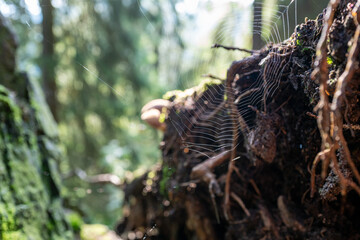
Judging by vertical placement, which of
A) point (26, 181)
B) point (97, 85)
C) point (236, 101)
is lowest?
point (236, 101)

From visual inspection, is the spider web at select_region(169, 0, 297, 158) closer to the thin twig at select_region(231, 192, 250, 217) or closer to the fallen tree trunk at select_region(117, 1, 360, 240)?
the fallen tree trunk at select_region(117, 1, 360, 240)

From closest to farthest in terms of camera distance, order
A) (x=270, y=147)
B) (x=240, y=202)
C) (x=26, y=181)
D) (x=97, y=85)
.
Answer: (x=270, y=147)
(x=240, y=202)
(x=26, y=181)
(x=97, y=85)

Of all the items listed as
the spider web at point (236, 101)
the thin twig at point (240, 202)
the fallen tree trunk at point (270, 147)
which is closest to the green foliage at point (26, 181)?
the fallen tree trunk at point (270, 147)

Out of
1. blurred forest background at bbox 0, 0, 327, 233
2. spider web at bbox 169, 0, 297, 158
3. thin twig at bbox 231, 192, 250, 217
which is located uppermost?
blurred forest background at bbox 0, 0, 327, 233

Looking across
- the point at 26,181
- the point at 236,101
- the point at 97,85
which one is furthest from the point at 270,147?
the point at 97,85

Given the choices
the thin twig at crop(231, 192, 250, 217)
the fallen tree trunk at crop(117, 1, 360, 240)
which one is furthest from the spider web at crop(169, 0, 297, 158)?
the thin twig at crop(231, 192, 250, 217)

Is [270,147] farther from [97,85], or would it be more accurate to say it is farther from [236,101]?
[97,85]

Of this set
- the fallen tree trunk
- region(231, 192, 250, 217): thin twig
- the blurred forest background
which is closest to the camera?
the fallen tree trunk

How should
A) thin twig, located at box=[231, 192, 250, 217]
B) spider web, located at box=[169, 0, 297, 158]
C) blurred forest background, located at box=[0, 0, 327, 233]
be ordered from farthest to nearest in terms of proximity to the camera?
1. blurred forest background, located at box=[0, 0, 327, 233]
2. thin twig, located at box=[231, 192, 250, 217]
3. spider web, located at box=[169, 0, 297, 158]

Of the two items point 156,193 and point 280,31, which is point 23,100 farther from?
point 280,31
